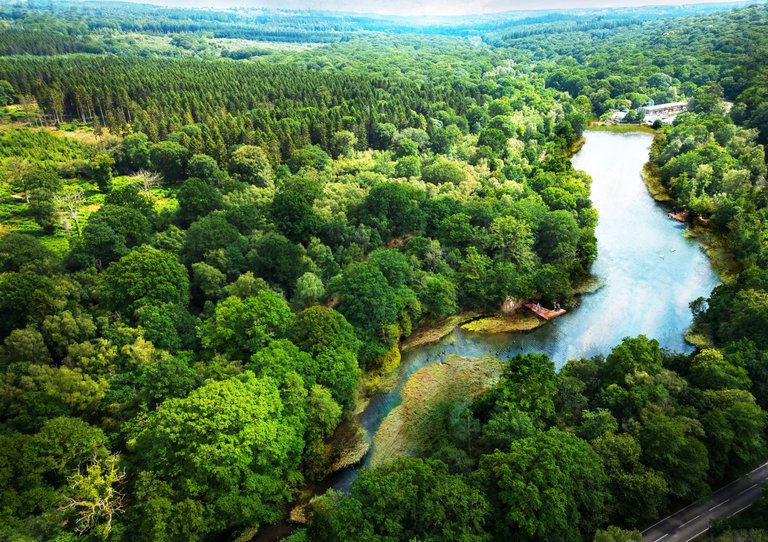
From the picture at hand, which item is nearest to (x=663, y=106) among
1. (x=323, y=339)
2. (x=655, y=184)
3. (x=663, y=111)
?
(x=663, y=111)

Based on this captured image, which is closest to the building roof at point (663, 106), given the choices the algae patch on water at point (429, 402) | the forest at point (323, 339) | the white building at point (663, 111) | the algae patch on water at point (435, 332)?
the white building at point (663, 111)

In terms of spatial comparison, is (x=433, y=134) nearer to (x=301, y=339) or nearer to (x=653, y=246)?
(x=653, y=246)

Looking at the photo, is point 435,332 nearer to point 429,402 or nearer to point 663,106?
point 429,402

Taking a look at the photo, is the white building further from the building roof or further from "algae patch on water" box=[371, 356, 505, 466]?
"algae patch on water" box=[371, 356, 505, 466]

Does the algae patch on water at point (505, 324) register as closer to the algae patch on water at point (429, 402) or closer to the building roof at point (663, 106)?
the algae patch on water at point (429, 402)

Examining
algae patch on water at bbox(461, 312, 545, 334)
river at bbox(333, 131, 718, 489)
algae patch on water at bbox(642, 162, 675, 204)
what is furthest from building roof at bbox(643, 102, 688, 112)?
algae patch on water at bbox(461, 312, 545, 334)

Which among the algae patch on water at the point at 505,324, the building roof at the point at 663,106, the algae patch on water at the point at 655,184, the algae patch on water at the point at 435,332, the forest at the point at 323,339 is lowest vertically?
the algae patch on water at the point at 435,332
